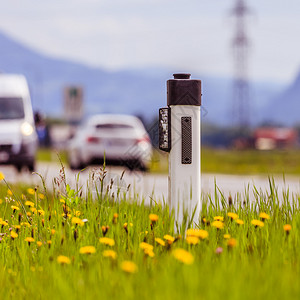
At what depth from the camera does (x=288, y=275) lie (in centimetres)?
391

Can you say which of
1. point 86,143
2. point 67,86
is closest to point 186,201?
point 86,143

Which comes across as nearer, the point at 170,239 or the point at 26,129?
the point at 170,239

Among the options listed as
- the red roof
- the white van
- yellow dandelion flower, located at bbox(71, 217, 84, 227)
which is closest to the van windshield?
the white van

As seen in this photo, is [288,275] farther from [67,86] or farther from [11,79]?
[67,86]

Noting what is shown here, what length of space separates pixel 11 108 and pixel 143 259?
14299mm

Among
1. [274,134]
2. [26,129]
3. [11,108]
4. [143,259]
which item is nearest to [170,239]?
[143,259]

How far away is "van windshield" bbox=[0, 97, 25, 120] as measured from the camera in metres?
18.2

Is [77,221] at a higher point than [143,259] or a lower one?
higher

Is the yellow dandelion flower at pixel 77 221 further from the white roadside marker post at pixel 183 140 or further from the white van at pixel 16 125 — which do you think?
the white van at pixel 16 125

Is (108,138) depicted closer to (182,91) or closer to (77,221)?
(182,91)

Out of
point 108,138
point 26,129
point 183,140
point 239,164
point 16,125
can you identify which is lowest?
point 239,164

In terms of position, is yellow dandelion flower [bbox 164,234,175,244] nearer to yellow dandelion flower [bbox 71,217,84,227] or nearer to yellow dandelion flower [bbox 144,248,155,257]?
yellow dandelion flower [bbox 144,248,155,257]

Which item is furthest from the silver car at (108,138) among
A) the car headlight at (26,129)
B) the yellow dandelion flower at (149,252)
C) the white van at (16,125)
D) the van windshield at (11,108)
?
the yellow dandelion flower at (149,252)

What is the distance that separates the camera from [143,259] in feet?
15.1
